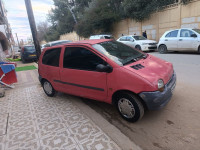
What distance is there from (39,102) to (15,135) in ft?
5.16

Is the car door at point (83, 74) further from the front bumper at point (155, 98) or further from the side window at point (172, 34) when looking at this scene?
the side window at point (172, 34)

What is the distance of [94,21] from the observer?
23.7 metres

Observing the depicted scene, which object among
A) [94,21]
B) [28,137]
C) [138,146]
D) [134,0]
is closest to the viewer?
[138,146]

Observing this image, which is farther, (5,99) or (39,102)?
(5,99)

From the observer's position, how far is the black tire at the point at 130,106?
2.77m

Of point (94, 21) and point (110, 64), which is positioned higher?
point (94, 21)

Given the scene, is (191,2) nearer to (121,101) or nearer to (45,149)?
(121,101)

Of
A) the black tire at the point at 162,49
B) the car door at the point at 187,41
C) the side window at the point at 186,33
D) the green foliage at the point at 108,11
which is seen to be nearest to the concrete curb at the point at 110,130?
the car door at the point at 187,41

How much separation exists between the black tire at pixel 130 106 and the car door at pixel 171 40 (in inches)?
345

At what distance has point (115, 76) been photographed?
289cm

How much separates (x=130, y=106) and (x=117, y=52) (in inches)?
49.5

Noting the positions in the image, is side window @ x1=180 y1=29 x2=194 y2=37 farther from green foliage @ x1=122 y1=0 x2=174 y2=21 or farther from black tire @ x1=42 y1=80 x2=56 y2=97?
black tire @ x1=42 y1=80 x2=56 y2=97

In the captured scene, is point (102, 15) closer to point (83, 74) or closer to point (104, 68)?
point (83, 74)

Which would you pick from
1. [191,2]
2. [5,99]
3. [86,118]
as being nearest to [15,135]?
[86,118]
